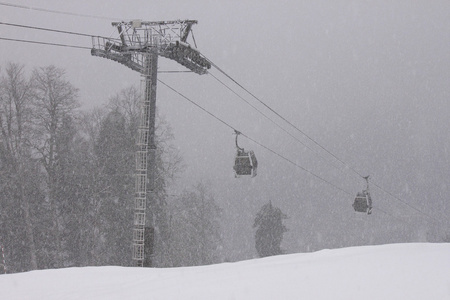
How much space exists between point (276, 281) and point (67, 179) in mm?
25169

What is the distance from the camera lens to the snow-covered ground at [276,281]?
514cm

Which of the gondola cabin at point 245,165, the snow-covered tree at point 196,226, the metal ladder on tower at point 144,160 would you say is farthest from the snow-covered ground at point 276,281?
the snow-covered tree at point 196,226

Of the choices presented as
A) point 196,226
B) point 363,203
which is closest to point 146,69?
point 363,203

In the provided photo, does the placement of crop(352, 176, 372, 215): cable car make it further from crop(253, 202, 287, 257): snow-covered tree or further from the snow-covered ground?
the snow-covered ground

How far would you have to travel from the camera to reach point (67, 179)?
28.8 metres

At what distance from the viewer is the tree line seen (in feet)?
85.1

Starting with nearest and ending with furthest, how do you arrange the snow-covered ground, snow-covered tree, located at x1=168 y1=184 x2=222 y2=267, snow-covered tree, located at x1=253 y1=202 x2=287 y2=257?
the snow-covered ground → snow-covered tree, located at x1=168 y1=184 x2=222 y2=267 → snow-covered tree, located at x1=253 y1=202 x2=287 y2=257

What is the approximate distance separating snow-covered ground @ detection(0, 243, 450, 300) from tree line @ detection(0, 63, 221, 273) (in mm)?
19702

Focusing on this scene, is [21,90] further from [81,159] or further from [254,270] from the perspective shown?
[254,270]

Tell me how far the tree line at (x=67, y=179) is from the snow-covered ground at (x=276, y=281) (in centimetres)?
1970

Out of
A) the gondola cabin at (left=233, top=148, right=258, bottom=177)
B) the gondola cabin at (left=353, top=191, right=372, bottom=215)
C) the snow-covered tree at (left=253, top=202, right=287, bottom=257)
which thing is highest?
the gondola cabin at (left=233, top=148, right=258, bottom=177)

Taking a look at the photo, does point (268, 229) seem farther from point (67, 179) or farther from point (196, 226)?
point (67, 179)

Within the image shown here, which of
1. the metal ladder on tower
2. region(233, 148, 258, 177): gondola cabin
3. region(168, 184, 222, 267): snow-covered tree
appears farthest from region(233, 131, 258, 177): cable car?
region(168, 184, 222, 267): snow-covered tree

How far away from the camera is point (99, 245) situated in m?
30.3
